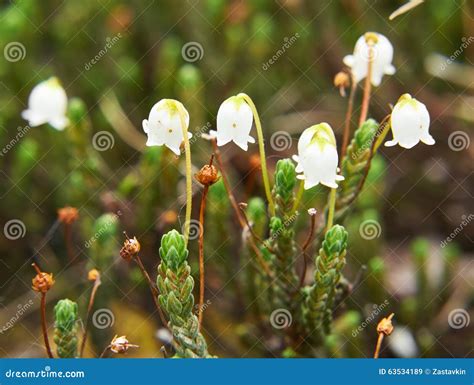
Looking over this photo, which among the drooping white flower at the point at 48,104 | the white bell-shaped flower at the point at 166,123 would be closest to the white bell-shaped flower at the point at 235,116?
the white bell-shaped flower at the point at 166,123

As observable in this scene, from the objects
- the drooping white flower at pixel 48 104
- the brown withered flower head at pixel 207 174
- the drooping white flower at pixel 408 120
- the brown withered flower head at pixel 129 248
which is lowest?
the brown withered flower head at pixel 129 248

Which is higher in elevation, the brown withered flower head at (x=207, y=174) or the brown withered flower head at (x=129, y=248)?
the brown withered flower head at (x=207, y=174)

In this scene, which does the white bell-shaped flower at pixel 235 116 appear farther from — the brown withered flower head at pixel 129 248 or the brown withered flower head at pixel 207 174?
the brown withered flower head at pixel 129 248

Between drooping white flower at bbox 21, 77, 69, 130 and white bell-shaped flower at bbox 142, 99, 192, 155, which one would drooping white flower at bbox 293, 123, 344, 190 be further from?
drooping white flower at bbox 21, 77, 69, 130

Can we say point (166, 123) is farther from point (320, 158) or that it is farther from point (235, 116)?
point (320, 158)

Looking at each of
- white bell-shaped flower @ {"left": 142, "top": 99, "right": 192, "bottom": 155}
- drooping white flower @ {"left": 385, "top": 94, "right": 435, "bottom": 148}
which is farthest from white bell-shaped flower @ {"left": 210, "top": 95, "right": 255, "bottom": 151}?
drooping white flower @ {"left": 385, "top": 94, "right": 435, "bottom": 148}

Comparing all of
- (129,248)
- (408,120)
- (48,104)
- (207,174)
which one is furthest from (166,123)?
(48,104)

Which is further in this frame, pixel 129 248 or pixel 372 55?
pixel 372 55

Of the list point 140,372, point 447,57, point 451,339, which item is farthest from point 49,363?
point 447,57
